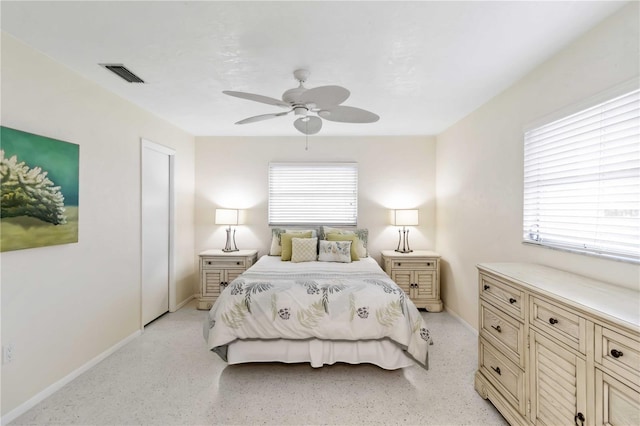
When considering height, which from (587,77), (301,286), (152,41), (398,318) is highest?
(152,41)

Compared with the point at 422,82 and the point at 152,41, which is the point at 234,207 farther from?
the point at 422,82

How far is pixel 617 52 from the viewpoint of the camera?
1.64 m

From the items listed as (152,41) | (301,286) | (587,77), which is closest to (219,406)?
(301,286)

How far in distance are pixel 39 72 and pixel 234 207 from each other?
8.98 feet

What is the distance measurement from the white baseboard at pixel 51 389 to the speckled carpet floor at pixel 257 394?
4 centimetres

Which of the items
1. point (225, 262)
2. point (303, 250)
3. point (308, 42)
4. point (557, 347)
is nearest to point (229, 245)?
point (225, 262)

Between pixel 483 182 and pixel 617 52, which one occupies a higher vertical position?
pixel 617 52

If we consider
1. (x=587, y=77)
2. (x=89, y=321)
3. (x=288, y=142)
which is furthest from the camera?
(x=288, y=142)

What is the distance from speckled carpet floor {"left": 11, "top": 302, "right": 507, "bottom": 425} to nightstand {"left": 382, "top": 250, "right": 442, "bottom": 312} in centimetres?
113

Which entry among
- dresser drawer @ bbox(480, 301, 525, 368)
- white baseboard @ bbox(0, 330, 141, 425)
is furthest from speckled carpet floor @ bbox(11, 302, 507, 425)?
dresser drawer @ bbox(480, 301, 525, 368)

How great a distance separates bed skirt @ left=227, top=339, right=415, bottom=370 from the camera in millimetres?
2396

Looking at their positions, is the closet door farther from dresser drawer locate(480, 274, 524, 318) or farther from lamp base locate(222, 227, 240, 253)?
dresser drawer locate(480, 274, 524, 318)

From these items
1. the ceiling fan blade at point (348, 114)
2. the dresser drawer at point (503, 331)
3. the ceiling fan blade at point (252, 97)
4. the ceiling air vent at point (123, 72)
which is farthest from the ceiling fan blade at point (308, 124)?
the dresser drawer at point (503, 331)

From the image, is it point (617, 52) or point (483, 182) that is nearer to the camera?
point (617, 52)
